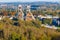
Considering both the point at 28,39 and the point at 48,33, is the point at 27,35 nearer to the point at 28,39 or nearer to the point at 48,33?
the point at 28,39

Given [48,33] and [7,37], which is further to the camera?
[48,33]

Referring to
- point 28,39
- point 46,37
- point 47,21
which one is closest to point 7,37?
point 28,39

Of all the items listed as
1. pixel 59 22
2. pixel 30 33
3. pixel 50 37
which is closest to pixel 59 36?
pixel 50 37

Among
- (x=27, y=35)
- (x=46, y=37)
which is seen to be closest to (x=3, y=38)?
(x=27, y=35)

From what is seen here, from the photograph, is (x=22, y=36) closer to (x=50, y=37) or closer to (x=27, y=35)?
(x=27, y=35)

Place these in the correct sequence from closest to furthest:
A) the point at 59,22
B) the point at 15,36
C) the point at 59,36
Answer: the point at 15,36 → the point at 59,36 → the point at 59,22

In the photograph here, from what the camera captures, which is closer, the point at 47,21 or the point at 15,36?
the point at 15,36

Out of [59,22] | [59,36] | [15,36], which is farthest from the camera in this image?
[59,22]
